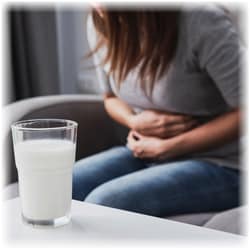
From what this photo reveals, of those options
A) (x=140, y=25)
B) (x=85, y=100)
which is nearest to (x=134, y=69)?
(x=140, y=25)

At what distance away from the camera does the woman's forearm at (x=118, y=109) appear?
136 centimetres

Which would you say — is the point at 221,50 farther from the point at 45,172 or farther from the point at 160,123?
the point at 45,172

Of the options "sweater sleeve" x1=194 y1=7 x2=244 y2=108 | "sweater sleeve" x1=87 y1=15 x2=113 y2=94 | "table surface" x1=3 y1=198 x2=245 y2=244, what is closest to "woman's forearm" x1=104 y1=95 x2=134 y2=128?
"sweater sleeve" x1=87 y1=15 x2=113 y2=94

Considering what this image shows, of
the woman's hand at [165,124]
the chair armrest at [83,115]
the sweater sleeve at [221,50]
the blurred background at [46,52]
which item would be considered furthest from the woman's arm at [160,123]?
the blurred background at [46,52]

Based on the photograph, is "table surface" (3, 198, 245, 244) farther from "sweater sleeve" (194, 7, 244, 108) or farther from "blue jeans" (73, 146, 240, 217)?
"sweater sleeve" (194, 7, 244, 108)

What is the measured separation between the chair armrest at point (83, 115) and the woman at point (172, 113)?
8.2 inches

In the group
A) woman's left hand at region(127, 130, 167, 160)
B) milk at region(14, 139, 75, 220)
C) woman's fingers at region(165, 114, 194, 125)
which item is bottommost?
woman's left hand at region(127, 130, 167, 160)

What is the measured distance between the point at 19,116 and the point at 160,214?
1.59ft

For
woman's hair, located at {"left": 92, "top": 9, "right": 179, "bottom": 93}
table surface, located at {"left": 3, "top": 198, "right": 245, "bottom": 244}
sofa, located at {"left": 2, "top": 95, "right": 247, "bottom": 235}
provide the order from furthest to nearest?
sofa, located at {"left": 2, "top": 95, "right": 247, "bottom": 235} < woman's hair, located at {"left": 92, "top": 9, "right": 179, "bottom": 93} < table surface, located at {"left": 3, "top": 198, "right": 245, "bottom": 244}

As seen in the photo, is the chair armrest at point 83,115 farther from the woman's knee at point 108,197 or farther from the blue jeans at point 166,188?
the woman's knee at point 108,197

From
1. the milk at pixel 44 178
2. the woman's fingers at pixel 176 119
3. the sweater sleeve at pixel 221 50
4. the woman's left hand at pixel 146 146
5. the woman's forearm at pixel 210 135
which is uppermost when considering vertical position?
the sweater sleeve at pixel 221 50

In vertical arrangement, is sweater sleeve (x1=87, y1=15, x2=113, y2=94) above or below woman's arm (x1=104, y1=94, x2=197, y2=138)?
above

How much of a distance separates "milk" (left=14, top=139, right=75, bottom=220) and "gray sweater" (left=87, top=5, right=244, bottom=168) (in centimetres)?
55

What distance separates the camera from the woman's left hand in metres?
1.21
